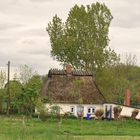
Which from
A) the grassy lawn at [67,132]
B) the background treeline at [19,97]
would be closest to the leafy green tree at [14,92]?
the background treeline at [19,97]

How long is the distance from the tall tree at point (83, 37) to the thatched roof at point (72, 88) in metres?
1.53

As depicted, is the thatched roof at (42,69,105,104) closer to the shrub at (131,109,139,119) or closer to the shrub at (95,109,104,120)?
the shrub at (95,109,104,120)

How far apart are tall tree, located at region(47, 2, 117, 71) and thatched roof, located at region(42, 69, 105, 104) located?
1528 mm

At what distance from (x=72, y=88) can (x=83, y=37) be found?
6.93 metres

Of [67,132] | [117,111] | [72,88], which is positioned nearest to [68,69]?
[72,88]

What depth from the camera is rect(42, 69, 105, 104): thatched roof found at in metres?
78.5

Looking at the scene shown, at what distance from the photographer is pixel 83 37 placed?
8006cm

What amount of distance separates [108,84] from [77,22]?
30.4 ft

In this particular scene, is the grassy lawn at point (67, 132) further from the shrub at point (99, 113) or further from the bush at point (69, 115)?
the shrub at point (99, 113)

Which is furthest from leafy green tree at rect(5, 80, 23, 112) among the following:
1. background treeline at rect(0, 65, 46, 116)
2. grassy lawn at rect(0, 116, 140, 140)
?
grassy lawn at rect(0, 116, 140, 140)

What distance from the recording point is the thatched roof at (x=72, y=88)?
78.5 metres

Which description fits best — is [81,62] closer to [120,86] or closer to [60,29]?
[60,29]

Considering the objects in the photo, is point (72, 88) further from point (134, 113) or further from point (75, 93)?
point (134, 113)

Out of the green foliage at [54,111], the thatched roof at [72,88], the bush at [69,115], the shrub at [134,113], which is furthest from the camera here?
the thatched roof at [72,88]
